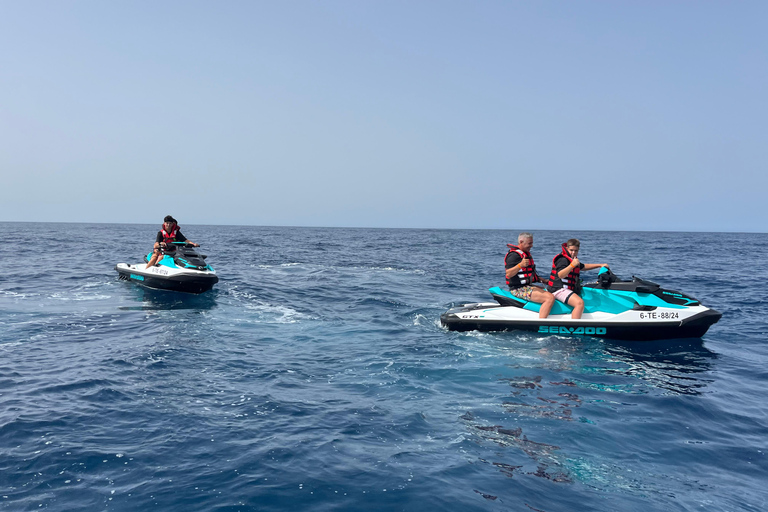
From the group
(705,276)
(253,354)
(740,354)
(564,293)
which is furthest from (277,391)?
(705,276)

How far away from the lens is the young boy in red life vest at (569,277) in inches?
413

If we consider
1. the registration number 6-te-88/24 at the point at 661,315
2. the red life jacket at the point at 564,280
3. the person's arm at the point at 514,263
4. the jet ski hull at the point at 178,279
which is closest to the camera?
the registration number 6-te-88/24 at the point at 661,315

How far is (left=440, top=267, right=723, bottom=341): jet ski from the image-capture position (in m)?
10.6

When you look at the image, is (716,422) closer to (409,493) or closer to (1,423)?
(409,493)

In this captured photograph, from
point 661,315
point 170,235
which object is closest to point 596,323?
point 661,315

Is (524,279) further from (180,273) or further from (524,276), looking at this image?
(180,273)

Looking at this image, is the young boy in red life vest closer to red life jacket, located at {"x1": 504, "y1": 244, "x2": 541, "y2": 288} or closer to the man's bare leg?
the man's bare leg

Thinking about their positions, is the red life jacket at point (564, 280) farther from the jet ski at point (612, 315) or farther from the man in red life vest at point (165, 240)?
the man in red life vest at point (165, 240)

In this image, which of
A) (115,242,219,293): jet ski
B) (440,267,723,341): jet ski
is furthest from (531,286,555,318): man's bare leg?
(115,242,219,293): jet ski

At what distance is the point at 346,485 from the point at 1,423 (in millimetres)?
4498

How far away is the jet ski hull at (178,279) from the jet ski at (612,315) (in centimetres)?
842

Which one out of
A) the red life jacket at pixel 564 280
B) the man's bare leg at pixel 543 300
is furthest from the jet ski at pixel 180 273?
the red life jacket at pixel 564 280

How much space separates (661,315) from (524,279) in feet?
10.1

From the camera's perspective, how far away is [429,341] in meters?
10.6
